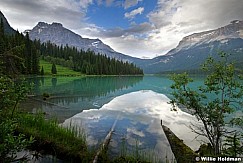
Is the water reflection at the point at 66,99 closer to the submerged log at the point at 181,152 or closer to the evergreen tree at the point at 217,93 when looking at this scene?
the evergreen tree at the point at 217,93

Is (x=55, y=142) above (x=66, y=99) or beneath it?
above

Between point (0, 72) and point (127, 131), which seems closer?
point (0, 72)

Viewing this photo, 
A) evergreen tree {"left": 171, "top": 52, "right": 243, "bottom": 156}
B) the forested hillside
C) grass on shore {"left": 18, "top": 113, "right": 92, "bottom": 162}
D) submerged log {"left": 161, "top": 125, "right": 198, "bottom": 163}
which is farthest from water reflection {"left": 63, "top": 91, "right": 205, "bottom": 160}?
the forested hillside

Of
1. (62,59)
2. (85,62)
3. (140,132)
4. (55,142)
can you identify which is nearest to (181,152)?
(140,132)

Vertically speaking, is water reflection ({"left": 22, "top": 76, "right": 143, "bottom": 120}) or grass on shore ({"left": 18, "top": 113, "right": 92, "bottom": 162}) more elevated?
grass on shore ({"left": 18, "top": 113, "right": 92, "bottom": 162})

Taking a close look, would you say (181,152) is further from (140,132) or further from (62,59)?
(62,59)

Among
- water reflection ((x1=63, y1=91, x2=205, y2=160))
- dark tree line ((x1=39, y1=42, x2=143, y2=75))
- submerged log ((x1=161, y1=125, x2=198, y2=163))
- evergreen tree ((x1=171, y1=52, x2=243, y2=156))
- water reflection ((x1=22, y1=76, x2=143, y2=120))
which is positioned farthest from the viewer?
dark tree line ((x1=39, y1=42, x2=143, y2=75))

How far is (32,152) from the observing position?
11.2 meters

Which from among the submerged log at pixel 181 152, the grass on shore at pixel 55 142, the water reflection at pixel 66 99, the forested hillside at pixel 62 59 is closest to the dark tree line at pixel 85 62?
the forested hillside at pixel 62 59

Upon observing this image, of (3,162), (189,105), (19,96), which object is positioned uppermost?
(19,96)

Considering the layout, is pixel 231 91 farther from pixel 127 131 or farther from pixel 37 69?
pixel 37 69

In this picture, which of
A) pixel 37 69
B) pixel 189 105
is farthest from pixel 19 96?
pixel 37 69

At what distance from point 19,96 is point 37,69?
106314 mm

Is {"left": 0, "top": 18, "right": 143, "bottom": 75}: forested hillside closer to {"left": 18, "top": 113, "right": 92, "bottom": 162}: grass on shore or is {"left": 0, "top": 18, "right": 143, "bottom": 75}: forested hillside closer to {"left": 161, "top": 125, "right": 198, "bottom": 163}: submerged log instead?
{"left": 18, "top": 113, "right": 92, "bottom": 162}: grass on shore
